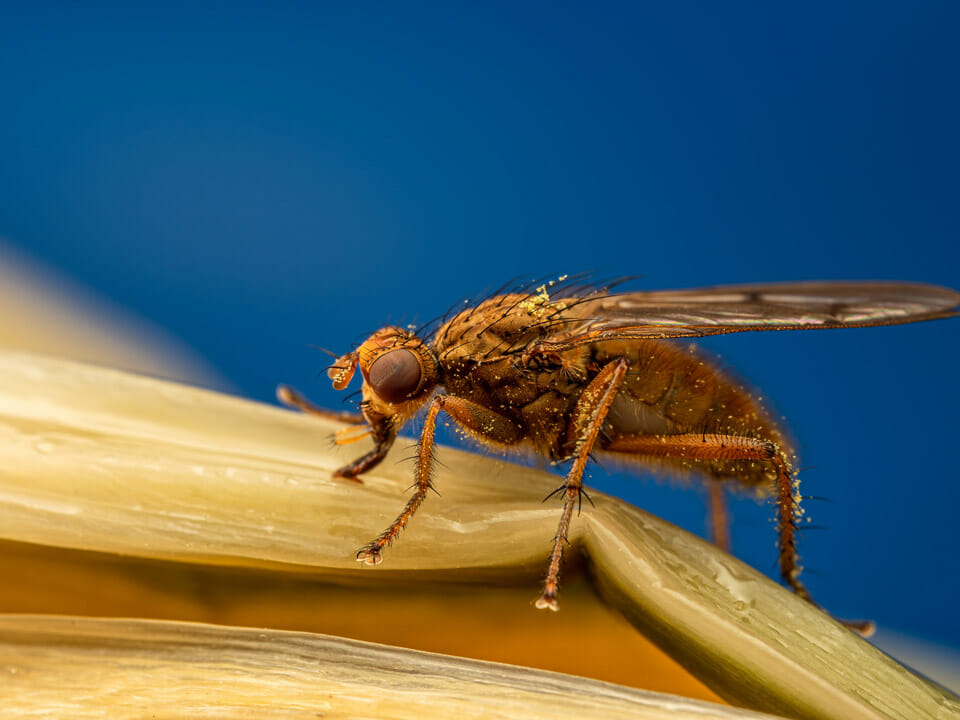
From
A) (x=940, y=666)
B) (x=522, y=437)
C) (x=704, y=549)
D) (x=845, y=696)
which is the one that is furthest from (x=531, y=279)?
(x=940, y=666)

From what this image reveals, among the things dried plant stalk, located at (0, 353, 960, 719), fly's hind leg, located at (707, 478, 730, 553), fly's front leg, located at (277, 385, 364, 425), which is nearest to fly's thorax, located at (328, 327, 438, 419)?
fly's front leg, located at (277, 385, 364, 425)

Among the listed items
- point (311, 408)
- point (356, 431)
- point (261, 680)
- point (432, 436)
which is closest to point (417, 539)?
point (261, 680)

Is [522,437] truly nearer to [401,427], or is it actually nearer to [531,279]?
[401,427]

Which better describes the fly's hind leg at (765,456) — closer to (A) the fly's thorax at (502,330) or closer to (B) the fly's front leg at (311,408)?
(A) the fly's thorax at (502,330)

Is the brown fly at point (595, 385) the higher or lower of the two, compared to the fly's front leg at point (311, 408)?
higher

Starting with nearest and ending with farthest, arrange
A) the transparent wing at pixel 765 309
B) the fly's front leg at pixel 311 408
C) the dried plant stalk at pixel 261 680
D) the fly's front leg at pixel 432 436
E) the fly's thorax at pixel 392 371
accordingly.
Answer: the dried plant stalk at pixel 261 680 → the fly's front leg at pixel 432 436 → the transparent wing at pixel 765 309 → the fly's thorax at pixel 392 371 → the fly's front leg at pixel 311 408

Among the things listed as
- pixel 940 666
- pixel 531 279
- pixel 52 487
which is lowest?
pixel 940 666

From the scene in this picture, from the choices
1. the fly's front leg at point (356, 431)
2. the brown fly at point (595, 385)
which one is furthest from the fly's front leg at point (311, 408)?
the brown fly at point (595, 385)
